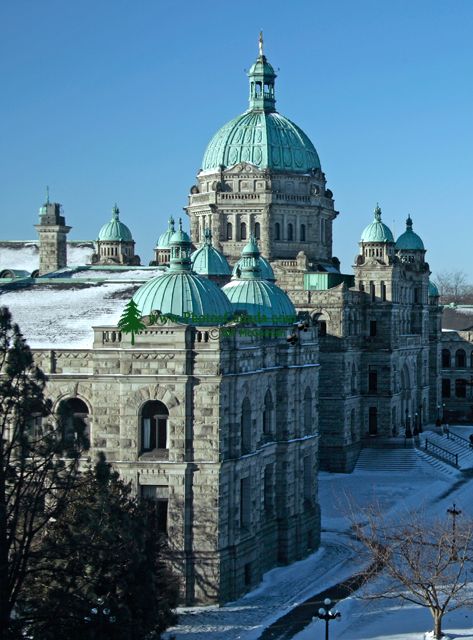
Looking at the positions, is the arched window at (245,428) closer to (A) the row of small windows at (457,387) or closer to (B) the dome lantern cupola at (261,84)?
(B) the dome lantern cupola at (261,84)

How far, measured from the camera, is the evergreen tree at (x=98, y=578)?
34.1 meters

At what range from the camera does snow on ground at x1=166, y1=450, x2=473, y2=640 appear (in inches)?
1743

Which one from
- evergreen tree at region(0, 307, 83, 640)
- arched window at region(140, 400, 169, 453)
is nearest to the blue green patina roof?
arched window at region(140, 400, 169, 453)

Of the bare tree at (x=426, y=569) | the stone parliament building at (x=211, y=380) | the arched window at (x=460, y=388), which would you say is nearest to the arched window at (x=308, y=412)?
the stone parliament building at (x=211, y=380)

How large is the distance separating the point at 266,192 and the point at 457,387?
41.0 m

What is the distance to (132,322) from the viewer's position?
47375 mm

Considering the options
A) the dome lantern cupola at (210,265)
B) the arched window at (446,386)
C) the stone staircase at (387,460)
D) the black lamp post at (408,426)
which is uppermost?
the dome lantern cupola at (210,265)

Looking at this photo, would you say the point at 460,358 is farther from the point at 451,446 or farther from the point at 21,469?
the point at 21,469

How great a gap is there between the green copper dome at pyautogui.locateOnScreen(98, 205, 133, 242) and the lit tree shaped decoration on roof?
154ft

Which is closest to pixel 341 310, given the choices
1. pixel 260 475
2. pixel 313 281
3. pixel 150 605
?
pixel 313 281

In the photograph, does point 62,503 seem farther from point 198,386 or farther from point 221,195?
point 221,195

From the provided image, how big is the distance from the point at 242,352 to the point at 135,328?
4.84 metres

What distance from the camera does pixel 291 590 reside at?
51031mm

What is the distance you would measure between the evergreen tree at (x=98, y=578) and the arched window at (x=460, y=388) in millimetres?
83969
